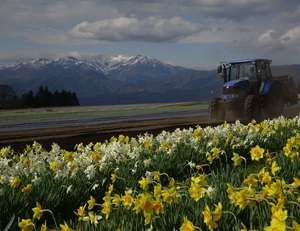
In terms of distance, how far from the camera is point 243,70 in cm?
2075

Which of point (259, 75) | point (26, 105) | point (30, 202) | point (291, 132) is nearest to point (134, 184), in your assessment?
point (30, 202)

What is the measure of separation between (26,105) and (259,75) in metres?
52.3

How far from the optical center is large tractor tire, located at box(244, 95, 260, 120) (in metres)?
19.4

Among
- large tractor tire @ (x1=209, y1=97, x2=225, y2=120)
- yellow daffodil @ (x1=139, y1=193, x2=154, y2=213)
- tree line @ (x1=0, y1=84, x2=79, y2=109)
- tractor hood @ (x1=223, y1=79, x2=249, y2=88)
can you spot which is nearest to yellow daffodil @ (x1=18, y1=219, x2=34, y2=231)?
yellow daffodil @ (x1=139, y1=193, x2=154, y2=213)

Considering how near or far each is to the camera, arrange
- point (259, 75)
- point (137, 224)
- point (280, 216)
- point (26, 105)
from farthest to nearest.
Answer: point (26, 105), point (259, 75), point (137, 224), point (280, 216)

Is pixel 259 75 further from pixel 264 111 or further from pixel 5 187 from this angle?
pixel 5 187

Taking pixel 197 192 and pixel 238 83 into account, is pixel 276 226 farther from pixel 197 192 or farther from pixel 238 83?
pixel 238 83

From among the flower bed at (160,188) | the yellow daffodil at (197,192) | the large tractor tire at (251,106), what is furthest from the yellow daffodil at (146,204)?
the large tractor tire at (251,106)

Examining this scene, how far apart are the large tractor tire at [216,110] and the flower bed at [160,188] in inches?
333

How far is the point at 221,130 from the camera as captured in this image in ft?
35.3

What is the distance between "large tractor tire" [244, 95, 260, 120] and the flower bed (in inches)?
288

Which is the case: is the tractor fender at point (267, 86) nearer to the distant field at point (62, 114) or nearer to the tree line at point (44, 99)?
the distant field at point (62, 114)

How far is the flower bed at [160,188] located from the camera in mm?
4023

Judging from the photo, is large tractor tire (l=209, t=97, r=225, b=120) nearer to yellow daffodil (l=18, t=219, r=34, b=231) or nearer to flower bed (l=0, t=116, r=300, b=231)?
flower bed (l=0, t=116, r=300, b=231)
